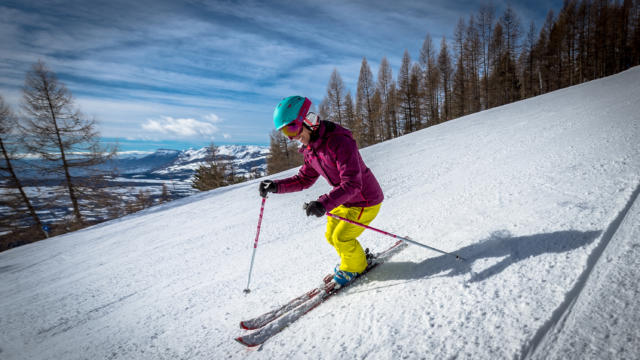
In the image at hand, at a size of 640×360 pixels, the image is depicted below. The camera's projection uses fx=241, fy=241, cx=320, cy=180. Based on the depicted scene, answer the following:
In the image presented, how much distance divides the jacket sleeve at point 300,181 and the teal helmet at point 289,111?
708mm

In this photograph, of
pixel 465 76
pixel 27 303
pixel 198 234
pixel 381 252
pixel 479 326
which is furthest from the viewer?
pixel 465 76

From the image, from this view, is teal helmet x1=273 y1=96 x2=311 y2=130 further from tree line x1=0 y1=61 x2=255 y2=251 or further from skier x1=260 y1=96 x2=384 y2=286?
tree line x1=0 y1=61 x2=255 y2=251

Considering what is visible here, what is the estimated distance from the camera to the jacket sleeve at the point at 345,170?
2.20 m

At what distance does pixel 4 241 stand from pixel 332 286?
2254 centimetres

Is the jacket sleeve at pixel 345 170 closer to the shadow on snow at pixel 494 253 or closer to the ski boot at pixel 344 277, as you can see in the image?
the ski boot at pixel 344 277

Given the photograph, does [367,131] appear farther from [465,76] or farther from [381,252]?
[381,252]

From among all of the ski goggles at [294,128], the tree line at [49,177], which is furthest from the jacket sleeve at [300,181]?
the tree line at [49,177]

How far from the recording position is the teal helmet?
95.2 inches

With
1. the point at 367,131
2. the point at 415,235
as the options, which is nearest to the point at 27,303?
the point at 415,235

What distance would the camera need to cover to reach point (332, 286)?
2674 mm

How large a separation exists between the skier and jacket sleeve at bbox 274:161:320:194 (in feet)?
1.24

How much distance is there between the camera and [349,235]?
8.32 ft

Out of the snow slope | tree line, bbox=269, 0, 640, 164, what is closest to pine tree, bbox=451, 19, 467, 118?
tree line, bbox=269, 0, 640, 164

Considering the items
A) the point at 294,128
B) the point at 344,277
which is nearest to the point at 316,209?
the point at 294,128
